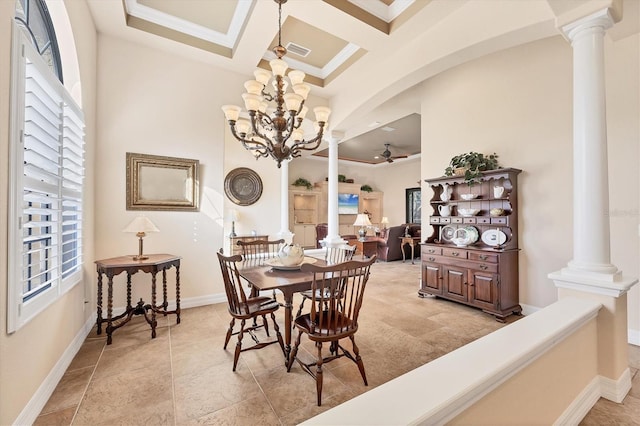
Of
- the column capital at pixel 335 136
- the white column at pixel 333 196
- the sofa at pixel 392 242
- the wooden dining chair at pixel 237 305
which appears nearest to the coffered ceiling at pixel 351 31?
the column capital at pixel 335 136

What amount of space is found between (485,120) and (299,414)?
13.9 feet

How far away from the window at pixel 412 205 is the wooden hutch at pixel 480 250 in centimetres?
579

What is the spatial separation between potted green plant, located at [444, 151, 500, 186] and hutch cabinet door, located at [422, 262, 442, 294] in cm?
133

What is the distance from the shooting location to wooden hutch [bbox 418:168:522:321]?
349 centimetres

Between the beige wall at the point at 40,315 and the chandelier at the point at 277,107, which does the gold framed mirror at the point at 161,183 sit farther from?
the chandelier at the point at 277,107

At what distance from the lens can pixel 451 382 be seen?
999 millimetres

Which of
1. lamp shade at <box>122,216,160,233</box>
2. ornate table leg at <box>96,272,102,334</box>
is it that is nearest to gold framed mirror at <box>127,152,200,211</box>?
lamp shade at <box>122,216,160,233</box>

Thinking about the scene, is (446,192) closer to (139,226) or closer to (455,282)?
(455,282)

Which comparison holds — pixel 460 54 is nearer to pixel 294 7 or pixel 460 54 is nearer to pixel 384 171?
pixel 294 7

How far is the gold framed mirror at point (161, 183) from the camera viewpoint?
11.3 ft

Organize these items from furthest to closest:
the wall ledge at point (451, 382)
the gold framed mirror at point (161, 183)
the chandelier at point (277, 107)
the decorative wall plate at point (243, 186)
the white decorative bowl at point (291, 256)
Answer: the decorative wall plate at point (243, 186) → the gold framed mirror at point (161, 183) → the white decorative bowl at point (291, 256) → the chandelier at point (277, 107) → the wall ledge at point (451, 382)

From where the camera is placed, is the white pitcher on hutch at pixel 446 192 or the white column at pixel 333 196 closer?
the white pitcher on hutch at pixel 446 192

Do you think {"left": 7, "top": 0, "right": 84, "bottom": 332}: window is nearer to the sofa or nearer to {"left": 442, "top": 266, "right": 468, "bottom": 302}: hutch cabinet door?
{"left": 442, "top": 266, "right": 468, "bottom": 302}: hutch cabinet door

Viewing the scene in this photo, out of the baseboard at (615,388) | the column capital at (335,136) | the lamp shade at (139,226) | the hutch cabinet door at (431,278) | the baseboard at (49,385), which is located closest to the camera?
the baseboard at (49,385)
